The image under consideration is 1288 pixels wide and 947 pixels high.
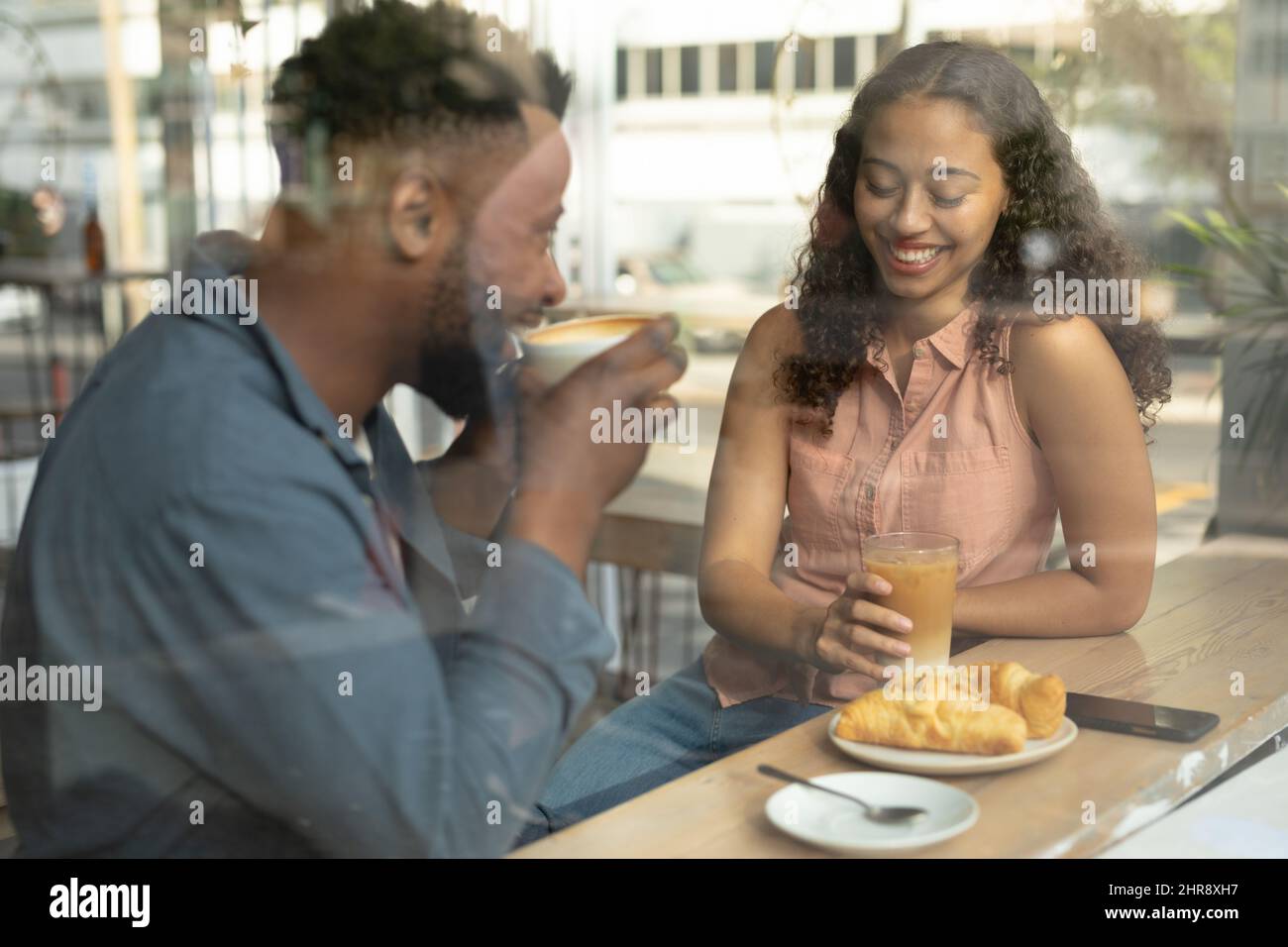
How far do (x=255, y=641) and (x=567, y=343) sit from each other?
272 millimetres

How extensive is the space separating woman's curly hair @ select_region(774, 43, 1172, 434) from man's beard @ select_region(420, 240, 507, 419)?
54 centimetres

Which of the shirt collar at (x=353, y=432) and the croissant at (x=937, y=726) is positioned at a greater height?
the shirt collar at (x=353, y=432)

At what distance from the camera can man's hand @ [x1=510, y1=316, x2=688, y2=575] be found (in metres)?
0.88

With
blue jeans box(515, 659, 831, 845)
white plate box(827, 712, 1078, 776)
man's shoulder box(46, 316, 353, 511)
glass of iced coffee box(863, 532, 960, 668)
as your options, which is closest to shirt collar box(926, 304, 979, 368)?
glass of iced coffee box(863, 532, 960, 668)

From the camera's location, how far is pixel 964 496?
4.53 ft

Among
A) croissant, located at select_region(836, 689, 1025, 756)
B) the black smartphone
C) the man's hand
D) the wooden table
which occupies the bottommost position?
the wooden table

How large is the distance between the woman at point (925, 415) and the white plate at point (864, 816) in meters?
0.35

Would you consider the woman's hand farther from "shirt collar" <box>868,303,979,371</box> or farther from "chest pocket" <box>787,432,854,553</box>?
"shirt collar" <box>868,303,979,371</box>

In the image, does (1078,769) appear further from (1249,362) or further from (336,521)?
(1249,362)

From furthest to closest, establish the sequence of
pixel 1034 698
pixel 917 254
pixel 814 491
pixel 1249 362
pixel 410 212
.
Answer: pixel 1249 362, pixel 814 491, pixel 917 254, pixel 1034 698, pixel 410 212

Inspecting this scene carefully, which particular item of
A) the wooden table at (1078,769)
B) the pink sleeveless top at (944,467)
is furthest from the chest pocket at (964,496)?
the wooden table at (1078,769)

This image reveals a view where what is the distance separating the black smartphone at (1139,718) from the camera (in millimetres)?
1051

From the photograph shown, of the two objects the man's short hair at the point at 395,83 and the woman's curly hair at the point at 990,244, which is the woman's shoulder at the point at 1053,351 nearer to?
the woman's curly hair at the point at 990,244

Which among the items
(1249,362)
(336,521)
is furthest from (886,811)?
(1249,362)
